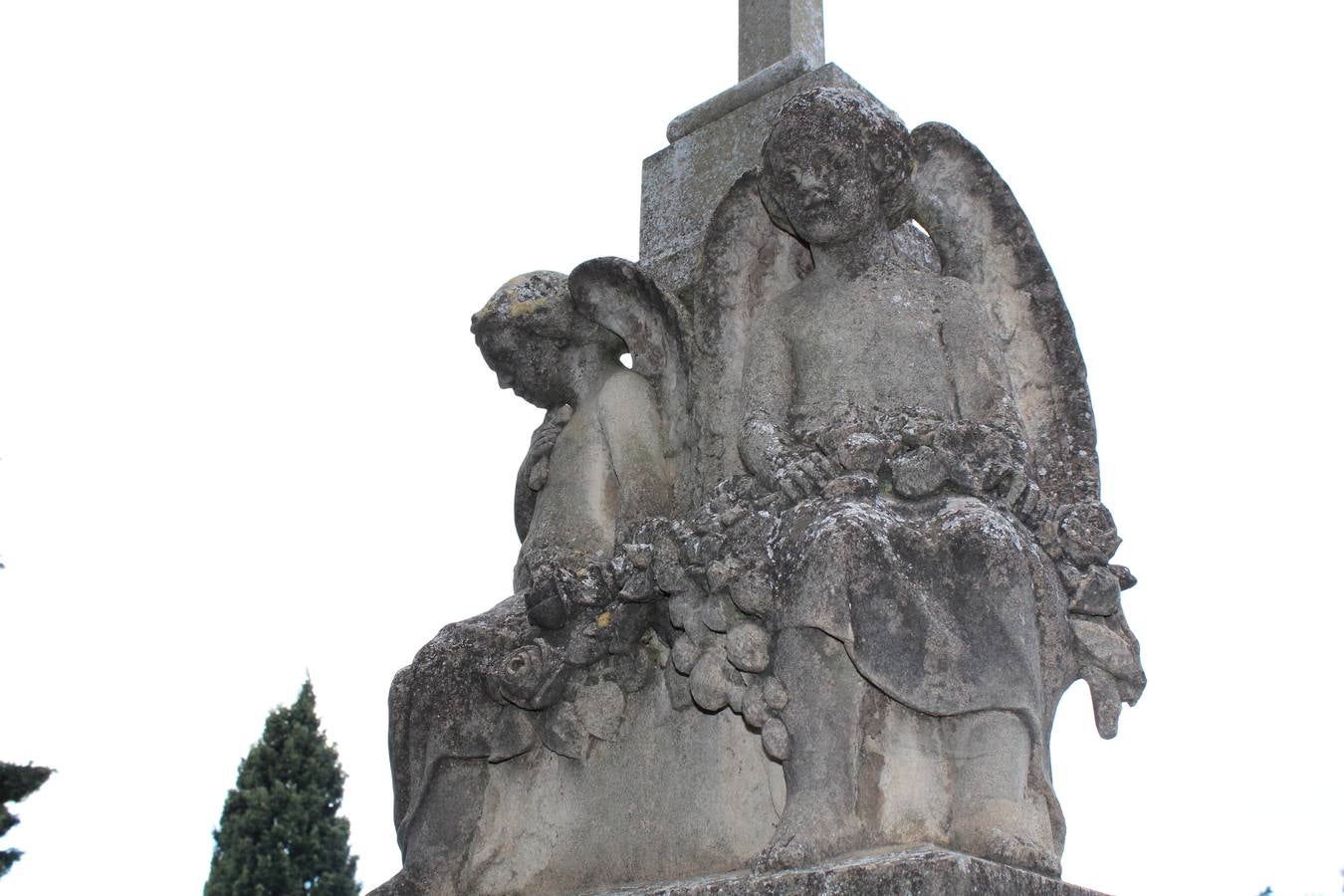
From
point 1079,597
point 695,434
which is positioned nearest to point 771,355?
point 695,434

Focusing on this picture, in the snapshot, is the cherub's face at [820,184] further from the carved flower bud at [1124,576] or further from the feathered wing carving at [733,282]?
the carved flower bud at [1124,576]

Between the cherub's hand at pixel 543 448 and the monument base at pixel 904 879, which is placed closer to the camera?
the monument base at pixel 904 879

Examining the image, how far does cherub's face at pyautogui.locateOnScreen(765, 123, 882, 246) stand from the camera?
5.57m

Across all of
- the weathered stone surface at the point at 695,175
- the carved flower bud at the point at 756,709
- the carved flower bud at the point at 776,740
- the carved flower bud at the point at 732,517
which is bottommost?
the carved flower bud at the point at 776,740

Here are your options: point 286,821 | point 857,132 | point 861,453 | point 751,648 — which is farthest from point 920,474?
point 286,821

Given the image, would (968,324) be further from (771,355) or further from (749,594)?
(749,594)

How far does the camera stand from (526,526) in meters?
6.34

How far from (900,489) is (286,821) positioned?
939 inches

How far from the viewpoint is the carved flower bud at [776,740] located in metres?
4.82

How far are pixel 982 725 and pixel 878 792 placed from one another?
365 mm

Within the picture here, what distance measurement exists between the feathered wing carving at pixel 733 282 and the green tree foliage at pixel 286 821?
22.5 metres

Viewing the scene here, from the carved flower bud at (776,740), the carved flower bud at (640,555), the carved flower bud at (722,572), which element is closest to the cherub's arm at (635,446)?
the carved flower bud at (640,555)

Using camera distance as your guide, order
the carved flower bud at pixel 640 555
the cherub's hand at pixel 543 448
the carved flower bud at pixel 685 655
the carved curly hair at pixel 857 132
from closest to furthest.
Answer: the carved flower bud at pixel 685 655, the carved flower bud at pixel 640 555, the carved curly hair at pixel 857 132, the cherub's hand at pixel 543 448

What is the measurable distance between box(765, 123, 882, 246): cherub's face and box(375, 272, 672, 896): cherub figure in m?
0.95
